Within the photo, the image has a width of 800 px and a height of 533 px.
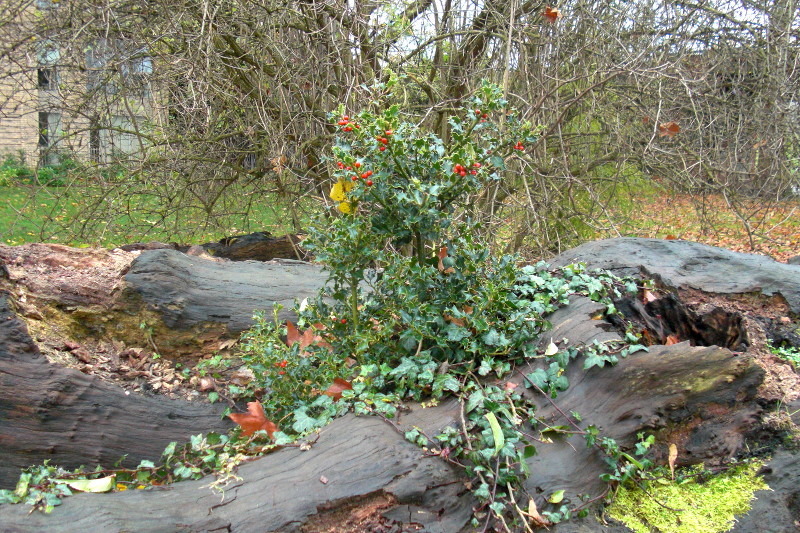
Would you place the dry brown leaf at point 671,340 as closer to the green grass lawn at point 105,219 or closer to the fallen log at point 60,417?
the fallen log at point 60,417

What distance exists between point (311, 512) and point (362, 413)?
0.49 metres

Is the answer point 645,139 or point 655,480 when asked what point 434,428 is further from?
point 645,139

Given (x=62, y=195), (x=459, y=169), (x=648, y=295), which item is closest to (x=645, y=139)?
(x=648, y=295)

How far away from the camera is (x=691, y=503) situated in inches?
94.4

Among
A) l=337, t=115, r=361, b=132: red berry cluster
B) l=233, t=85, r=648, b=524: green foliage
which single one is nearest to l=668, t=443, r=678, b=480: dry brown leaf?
l=233, t=85, r=648, b=524: green foliage

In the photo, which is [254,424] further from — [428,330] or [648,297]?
[648,297]

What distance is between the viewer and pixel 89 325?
3.71 meters

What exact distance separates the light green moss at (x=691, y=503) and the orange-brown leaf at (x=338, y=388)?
1202mm

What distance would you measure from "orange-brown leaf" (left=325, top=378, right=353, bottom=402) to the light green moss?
1202 mm

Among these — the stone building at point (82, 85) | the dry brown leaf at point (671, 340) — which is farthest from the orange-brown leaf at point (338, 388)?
the stone building at point (82, 85)

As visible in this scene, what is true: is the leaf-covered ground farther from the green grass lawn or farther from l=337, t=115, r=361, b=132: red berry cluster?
the green grass lawn

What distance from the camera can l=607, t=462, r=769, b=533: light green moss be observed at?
2.33 meters

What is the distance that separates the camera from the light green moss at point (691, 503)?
2.33 m

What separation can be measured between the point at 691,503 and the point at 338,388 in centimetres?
151
